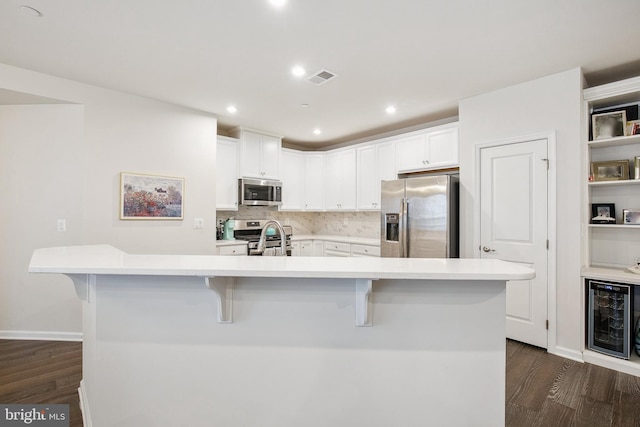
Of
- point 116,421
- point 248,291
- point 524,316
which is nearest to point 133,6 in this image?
point 248,291

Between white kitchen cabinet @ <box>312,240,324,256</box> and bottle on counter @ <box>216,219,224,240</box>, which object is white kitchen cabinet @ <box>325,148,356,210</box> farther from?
bottle on counter @ <box>216,219,224,240</box>

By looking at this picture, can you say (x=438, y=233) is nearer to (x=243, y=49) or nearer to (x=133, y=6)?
(x=243, y=49)

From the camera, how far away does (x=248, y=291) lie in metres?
1.52

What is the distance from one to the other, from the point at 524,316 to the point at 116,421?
3.35m

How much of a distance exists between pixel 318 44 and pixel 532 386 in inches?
119

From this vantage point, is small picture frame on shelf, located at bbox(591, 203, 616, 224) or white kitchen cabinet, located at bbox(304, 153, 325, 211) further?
white kitchen cabinet, located at bbox(304, 153, 325, 211)

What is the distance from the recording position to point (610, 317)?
254 cm

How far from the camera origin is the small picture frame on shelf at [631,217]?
2666 millimetres

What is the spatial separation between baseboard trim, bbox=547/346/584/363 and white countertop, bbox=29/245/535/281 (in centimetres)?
202

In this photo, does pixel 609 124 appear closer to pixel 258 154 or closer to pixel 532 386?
pixel 532 386

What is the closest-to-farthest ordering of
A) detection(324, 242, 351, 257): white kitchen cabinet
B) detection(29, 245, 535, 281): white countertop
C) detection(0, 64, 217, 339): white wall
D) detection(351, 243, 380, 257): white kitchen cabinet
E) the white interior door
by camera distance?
1. detection(29, 245, 535, 281): white countertop
2. the white interior door
3. detection(0, 64, 217, 339): white wall
4. detection(351, 243, 380, 257): white kitchen cabinet
5. detection(324, 242, 351, 257): white kitchen cabinet

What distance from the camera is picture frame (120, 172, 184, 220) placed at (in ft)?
10.7

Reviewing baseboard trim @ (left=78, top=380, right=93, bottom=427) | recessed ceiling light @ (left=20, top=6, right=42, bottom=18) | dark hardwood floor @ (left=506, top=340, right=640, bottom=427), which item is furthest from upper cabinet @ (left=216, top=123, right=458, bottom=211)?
baseboard trim @ (left=78, top=380, right=93, bottom=427)

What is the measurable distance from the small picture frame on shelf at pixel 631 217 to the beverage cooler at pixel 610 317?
612mm
